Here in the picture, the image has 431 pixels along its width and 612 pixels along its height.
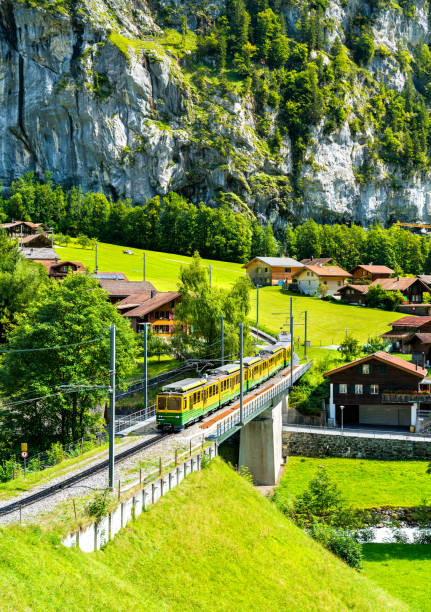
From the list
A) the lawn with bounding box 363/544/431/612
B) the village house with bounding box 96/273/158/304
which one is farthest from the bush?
the village house with bounding box 96/273/158/304

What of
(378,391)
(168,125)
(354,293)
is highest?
(168,125)

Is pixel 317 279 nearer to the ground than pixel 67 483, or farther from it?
farther from it

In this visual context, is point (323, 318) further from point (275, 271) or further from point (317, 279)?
point (275, 271)

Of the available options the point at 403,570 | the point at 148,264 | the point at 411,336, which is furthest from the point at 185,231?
the point at 403,570

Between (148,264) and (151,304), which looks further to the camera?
(148,264)

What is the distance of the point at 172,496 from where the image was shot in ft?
78.5

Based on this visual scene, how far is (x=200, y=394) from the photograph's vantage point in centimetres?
3544

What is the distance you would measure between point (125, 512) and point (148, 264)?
96820 millimetres

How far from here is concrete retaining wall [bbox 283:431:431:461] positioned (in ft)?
154

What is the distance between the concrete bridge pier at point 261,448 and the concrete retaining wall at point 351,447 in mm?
5542

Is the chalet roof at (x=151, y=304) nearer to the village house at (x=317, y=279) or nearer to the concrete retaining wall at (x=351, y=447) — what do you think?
the concrete retaining wall at (x=351, y=447)

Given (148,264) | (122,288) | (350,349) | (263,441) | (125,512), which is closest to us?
(125,512)

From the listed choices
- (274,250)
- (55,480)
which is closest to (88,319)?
(55,480)

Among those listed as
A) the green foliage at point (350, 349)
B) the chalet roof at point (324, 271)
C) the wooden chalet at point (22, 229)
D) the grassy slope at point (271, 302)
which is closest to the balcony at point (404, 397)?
the green foliage at point (350, 349)
